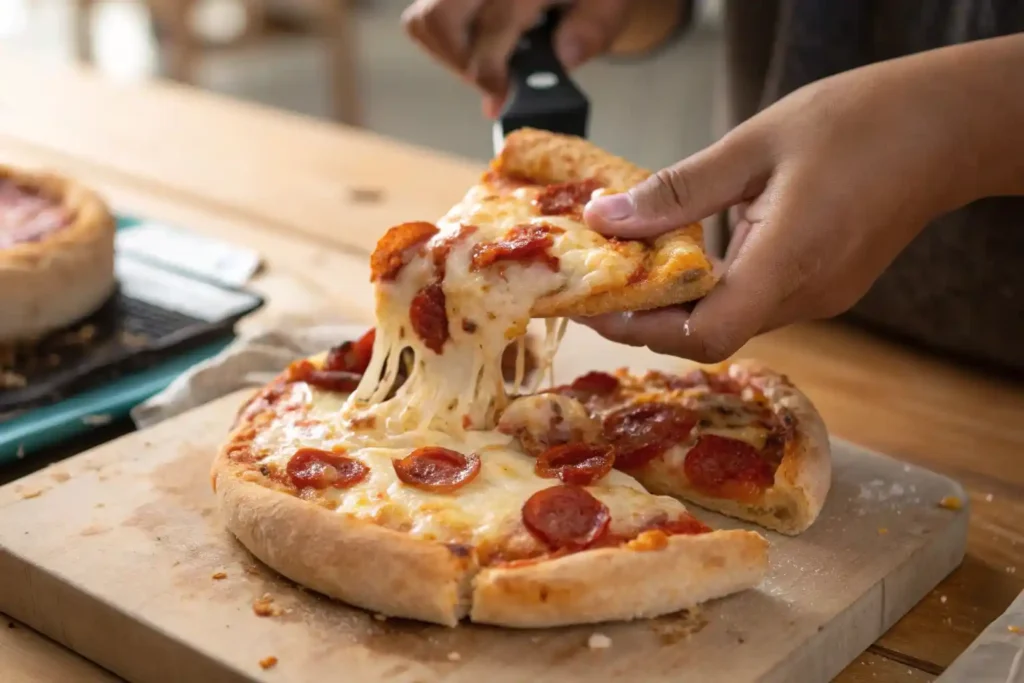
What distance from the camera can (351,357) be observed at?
254 centimetres

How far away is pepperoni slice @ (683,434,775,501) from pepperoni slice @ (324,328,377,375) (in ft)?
2.19

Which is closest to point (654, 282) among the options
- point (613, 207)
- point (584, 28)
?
point (613, 207)

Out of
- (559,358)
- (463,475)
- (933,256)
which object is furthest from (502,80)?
(463,475)

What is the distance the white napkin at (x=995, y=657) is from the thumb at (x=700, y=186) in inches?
31.5

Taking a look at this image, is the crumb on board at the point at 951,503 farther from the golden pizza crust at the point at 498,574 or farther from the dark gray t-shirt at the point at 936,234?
the dark gray t-shirt at the point at 936,234

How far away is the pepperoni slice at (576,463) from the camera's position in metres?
2.11

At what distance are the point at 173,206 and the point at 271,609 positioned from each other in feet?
7.59

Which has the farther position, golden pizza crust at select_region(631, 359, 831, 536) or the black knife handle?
the black knife handle

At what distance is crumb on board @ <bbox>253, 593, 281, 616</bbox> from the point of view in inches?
76.1

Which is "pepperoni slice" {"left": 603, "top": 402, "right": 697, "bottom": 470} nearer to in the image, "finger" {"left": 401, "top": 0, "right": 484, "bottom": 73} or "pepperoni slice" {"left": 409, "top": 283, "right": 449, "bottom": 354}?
"pepperoni slice" {"left": 409, "top": 283, "right": 449, "bottom": 354}

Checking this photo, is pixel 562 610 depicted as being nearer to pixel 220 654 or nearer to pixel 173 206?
pixel 220 654

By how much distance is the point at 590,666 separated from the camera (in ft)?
6.00

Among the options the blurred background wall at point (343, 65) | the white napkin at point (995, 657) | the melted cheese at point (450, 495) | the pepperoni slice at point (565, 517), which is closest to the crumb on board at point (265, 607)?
the melted cheese at point (450, 495)

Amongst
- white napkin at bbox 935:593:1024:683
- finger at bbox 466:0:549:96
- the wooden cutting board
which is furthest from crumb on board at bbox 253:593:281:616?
finger at bbox 466:0:549:96
